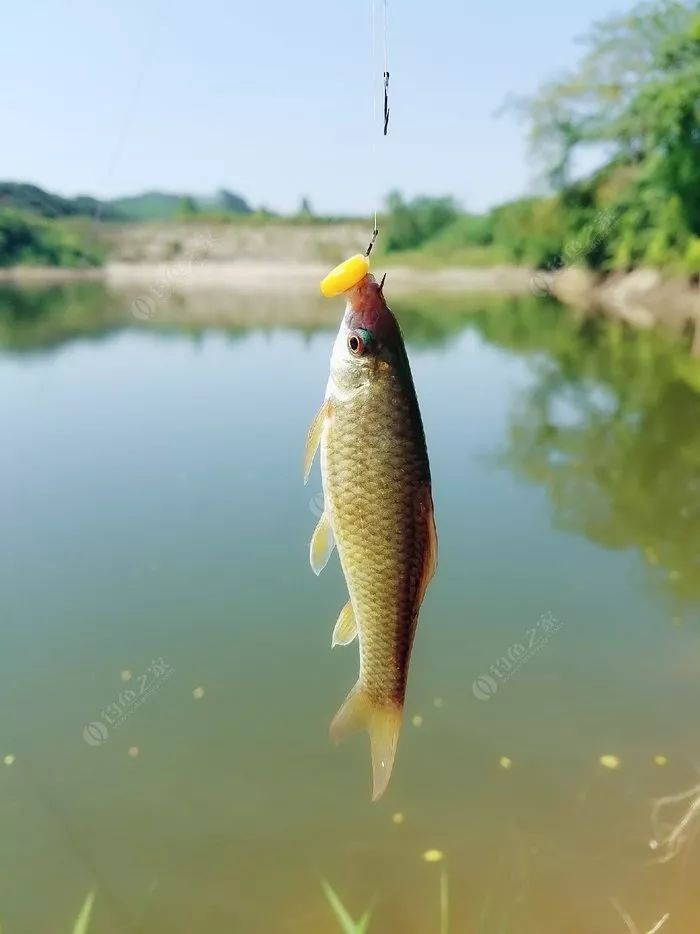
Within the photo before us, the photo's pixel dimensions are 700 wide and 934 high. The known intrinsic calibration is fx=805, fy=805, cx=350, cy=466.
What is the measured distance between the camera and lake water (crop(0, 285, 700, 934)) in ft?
10.2

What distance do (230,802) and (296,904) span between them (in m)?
0.61

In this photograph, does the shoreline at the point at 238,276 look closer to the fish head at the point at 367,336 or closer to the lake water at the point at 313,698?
the lake water at the point at 313,698

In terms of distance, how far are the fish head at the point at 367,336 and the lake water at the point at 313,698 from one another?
220 centimetres

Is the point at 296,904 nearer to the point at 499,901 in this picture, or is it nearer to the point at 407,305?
the point at 499,901

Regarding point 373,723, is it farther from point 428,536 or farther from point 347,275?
point 347,275

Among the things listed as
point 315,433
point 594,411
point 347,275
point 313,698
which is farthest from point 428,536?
point 594,411

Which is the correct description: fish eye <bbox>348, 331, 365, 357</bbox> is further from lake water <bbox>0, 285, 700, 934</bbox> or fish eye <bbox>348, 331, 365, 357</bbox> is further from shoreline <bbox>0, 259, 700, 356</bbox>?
shoreline <bbox>0, 259, 700, 356</bbox>

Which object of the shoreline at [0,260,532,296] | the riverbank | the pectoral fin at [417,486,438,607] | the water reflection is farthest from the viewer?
the shoreline at [0,260,532,296]

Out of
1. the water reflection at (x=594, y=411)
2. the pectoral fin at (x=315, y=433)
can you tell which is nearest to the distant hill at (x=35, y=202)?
the water reflection at (x=594, y=411)

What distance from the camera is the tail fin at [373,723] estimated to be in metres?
1.37

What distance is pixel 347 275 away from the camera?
3.79ft

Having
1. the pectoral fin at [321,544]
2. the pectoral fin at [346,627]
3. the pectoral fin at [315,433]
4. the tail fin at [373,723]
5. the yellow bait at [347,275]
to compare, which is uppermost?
the yellow bait at [347,275]

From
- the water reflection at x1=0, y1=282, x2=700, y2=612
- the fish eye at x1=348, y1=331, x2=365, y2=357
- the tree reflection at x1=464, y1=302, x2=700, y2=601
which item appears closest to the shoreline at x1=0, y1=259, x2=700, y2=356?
the water reflection at x1=0, y1=282, x2=700, y2=612

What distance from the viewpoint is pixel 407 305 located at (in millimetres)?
32094
